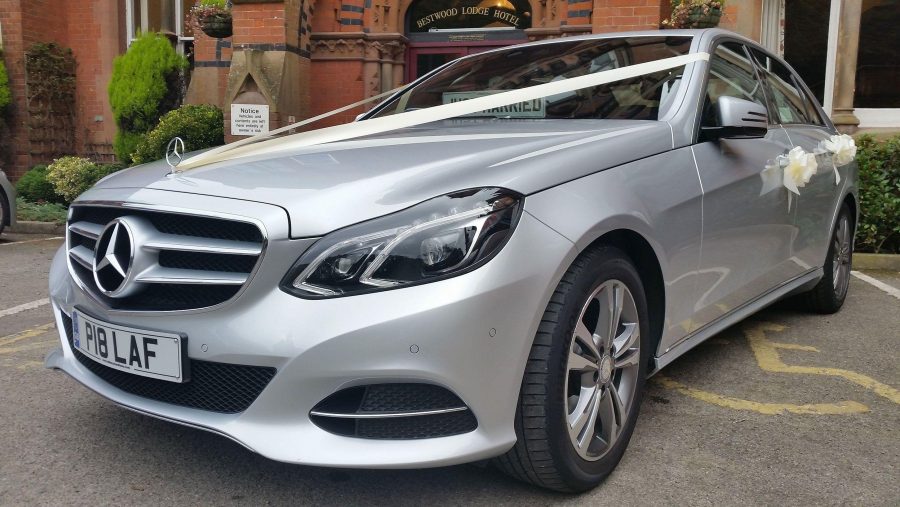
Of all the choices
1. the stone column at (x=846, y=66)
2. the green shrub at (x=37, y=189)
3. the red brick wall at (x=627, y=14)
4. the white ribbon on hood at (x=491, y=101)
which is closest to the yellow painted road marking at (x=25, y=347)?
the white ribbon on hood at (x=491, y=101)

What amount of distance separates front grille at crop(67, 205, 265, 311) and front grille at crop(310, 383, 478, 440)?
0.41 meters

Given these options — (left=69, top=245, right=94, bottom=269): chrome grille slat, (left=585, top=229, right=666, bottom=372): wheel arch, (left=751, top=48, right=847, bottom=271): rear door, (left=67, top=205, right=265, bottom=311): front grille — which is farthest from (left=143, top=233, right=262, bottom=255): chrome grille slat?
(left=751, top=48, right=847, bottom=271): rear door

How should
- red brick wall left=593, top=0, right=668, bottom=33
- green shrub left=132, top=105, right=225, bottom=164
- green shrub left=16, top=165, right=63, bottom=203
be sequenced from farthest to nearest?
green shrub left=16, top=165, right=63, bottom=203, green shrub left=132, top=105, right=225, bottom=164, red brick wall left=593, top=0, right=668, bottom=33

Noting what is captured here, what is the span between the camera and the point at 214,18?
9.89 metres

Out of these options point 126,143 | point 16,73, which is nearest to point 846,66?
point 126,143

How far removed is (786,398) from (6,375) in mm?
3474

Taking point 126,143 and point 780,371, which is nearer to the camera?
point 780,371

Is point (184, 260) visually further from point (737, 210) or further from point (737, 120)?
point (737, 210)

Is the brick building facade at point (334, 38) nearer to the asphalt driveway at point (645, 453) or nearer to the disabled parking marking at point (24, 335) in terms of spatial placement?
the disabled parking marking at point (24, 335)

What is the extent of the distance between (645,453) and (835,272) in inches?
108

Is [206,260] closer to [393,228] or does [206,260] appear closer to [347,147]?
[393,228]

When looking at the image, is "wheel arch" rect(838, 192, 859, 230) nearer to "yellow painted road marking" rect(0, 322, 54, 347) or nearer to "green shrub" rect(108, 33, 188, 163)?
"yellow painted road marking" rect(0, 322, 54, 347)

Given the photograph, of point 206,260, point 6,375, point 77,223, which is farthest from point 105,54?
point 206,260

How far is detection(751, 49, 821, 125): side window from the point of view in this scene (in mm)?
4176
